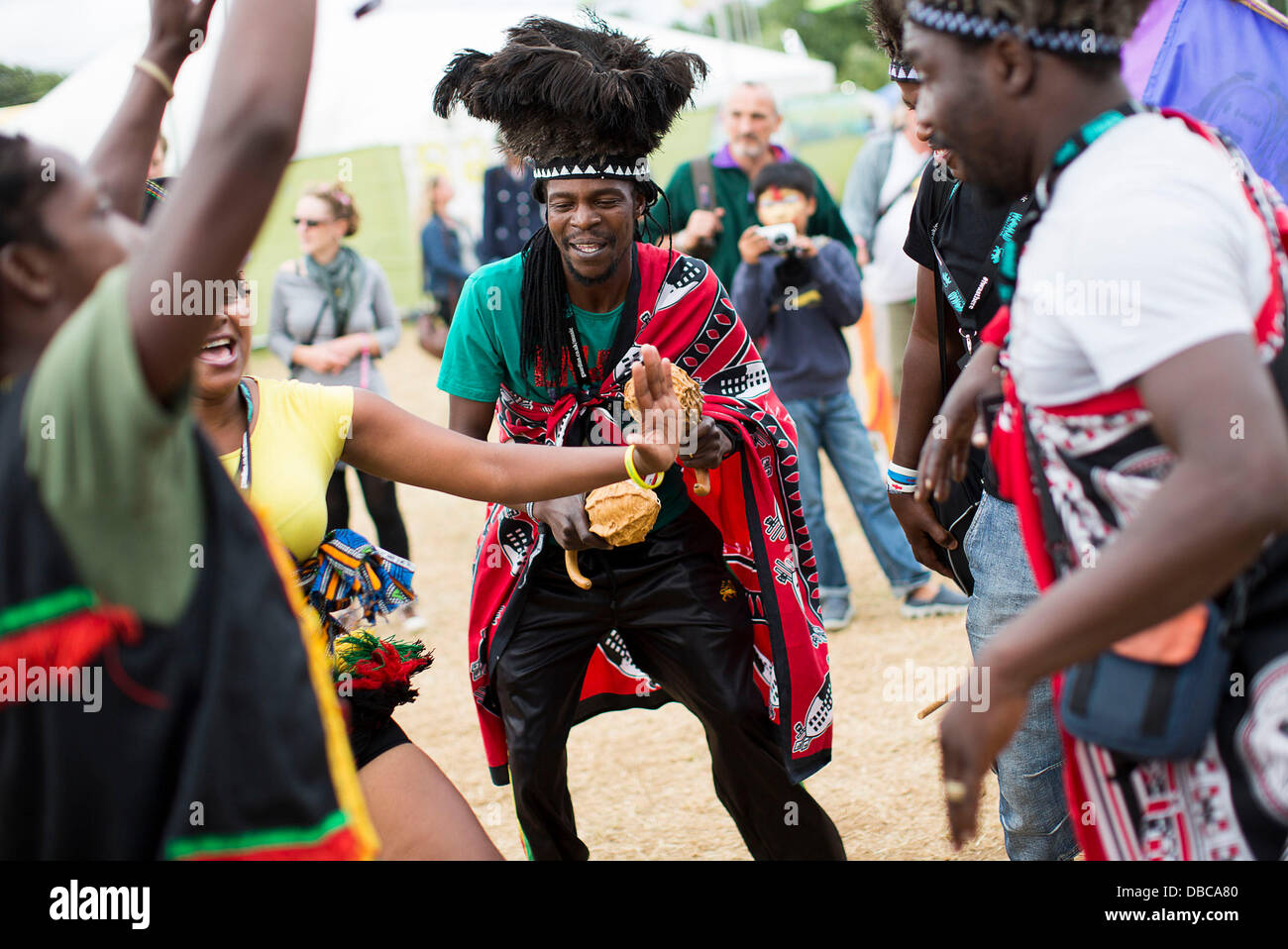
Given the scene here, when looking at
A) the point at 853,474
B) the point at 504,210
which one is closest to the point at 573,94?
the point at 853,474

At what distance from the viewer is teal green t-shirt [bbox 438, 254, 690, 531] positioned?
136 inches

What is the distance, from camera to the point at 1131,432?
1698 millimetres

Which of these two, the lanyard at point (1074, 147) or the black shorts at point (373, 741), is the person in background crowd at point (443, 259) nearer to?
the black shorts at point (373, 741)

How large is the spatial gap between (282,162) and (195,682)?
676 mm

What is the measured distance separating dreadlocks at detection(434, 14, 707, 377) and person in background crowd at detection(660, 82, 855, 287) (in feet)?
8.84

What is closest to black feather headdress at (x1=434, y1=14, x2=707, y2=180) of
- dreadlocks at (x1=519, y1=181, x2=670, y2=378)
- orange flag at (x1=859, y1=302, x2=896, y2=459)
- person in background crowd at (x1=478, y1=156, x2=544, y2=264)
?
dreadlocks at (x1=519, y1=181, x2=670, y2=378)

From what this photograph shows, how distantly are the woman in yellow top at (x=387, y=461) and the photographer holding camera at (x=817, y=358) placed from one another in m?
3.37

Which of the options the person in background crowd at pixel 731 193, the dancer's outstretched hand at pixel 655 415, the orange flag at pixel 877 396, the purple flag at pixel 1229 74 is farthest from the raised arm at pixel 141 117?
the orange flag at pixel 877 396

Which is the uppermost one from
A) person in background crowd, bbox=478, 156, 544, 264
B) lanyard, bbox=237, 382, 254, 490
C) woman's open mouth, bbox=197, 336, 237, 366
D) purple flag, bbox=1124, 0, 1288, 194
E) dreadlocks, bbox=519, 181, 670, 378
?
person in background crowd, bbox=478, 156, 544, 264

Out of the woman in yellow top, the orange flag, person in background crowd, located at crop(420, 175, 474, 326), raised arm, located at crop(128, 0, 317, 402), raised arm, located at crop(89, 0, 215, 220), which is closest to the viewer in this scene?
raised arm, located at crop(128, 0, 317, 402)

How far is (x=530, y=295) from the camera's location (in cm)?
348

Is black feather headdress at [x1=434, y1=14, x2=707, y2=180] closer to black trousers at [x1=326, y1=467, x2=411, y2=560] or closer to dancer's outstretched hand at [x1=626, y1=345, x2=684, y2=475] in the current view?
dancer's outstretched hand at [x1=626, y1=345, x2=684, y2=475]

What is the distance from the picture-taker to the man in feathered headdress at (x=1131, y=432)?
60.0 inches
